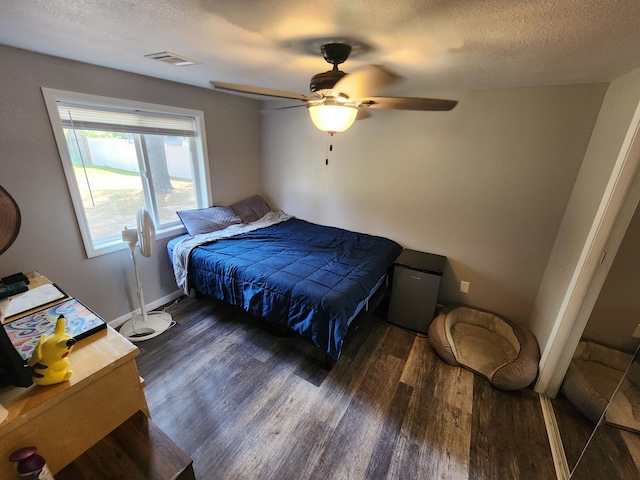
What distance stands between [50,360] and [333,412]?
4.91ft

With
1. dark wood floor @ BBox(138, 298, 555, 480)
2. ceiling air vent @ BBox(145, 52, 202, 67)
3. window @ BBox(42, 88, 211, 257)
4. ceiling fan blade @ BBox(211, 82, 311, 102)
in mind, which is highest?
ceiling air vent @ BBox(145, 52, 202, 67)

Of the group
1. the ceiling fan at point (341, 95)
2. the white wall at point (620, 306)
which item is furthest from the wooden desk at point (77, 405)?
the white wall at point (620, 306)

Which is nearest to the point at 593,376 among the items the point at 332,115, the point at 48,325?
the point at 332,115

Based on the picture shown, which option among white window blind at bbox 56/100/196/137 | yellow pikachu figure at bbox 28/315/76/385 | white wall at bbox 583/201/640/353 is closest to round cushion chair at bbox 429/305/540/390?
white wall at bbox 583/201/640/353

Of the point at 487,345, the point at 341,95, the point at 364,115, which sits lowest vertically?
the point at 487,345

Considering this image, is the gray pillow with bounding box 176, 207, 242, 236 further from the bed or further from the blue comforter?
the blue comforter

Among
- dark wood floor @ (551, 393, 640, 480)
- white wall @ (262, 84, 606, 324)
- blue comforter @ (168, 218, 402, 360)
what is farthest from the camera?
white wall @ (262, 84, 606, 324)

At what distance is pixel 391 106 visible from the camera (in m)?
1.58

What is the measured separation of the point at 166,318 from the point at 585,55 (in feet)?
11.7

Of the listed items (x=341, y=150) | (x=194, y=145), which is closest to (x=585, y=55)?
(x=341, y=150)

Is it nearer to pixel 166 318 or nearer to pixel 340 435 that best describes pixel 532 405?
pixel 340 435

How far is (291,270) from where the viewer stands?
7.16 ft

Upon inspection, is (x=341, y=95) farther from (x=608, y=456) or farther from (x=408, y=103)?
(x=608, y=456)

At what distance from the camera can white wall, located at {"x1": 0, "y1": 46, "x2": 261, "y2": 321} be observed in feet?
5.60
